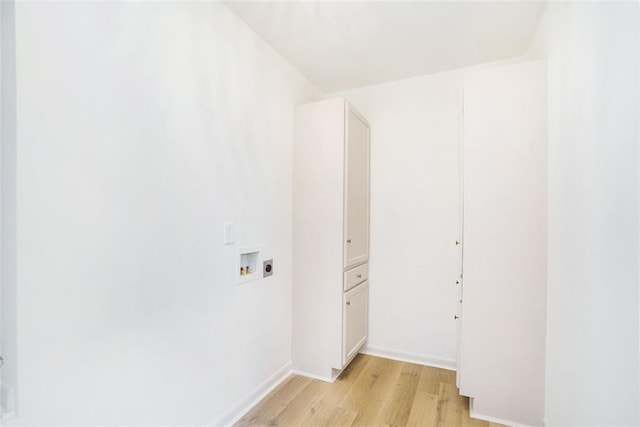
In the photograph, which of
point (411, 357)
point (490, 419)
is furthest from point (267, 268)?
point (490, 419)

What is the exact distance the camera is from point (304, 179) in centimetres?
250

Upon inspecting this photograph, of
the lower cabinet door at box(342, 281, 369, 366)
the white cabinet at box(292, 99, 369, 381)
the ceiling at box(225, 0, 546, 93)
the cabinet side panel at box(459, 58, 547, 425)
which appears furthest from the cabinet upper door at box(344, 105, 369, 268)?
the cabinet side panel at box(459, 58, 547, 425)

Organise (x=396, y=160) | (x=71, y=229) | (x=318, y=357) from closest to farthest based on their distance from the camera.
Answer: (x=71, y=229) < (x=318, y=357) < (x=396, y=160)

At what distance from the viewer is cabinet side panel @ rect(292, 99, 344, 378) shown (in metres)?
2.36

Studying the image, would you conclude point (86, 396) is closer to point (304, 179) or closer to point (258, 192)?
point (258, 192)

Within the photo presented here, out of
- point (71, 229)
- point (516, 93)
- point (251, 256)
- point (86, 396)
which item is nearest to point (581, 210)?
point (516, 93)

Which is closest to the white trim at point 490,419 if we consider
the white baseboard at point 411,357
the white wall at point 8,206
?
the white baseboard at point 411,357

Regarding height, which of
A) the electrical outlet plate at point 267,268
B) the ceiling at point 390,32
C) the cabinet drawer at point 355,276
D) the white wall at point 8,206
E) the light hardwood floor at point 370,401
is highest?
the ceiling at point 390,32

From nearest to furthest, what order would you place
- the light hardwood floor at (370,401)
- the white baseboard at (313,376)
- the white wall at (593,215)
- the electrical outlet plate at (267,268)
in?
the white wall at (593,215) < the light hardwood floor at (370,401) < the electrical outlet plate at (267,268) < the white baseboard at (313,376)

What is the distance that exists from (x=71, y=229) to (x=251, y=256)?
1.12m

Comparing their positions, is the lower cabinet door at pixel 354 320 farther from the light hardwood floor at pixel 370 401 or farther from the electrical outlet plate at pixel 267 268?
the electrical outlet plate at pixel 267 268

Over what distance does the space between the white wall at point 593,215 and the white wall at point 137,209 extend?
1724 mm

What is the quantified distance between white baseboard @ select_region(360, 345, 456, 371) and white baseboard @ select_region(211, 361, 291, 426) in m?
0.83

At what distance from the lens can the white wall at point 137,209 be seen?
1063 mm
